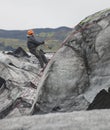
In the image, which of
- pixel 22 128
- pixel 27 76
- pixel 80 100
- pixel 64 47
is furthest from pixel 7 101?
pixel 22 128

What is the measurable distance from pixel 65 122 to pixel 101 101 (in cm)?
518

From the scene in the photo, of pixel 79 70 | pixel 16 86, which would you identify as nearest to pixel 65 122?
pixel 79 70

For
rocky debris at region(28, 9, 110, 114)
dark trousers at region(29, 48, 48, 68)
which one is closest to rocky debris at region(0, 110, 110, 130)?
rocky debris at region(28, 9, 110, 114)

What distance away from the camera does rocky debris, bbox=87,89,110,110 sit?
11500 mm

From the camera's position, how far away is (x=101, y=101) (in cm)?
1170

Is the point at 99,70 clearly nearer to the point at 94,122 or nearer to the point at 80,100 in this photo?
the point at 80,100

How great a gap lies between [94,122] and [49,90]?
23.7 feet

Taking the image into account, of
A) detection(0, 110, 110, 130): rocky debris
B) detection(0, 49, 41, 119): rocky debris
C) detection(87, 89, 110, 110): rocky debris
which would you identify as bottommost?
detection(0, 49, 41, 119): rocky debris

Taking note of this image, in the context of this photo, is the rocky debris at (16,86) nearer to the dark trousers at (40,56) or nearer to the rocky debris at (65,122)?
the dark trousers at (40,56)

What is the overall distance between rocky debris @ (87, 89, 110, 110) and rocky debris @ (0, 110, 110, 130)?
4.68 meters

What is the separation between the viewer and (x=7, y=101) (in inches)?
776

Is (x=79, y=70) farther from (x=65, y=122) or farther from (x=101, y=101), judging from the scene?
(x=65, y=122)

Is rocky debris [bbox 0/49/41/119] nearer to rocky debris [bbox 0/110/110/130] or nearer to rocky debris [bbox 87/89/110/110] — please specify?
rocky debris [bbox 87/89/110/110]

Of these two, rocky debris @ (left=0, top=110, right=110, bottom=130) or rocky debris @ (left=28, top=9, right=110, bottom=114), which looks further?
rocky debris @ (left=28, top=9, right=110, bottom=114)
